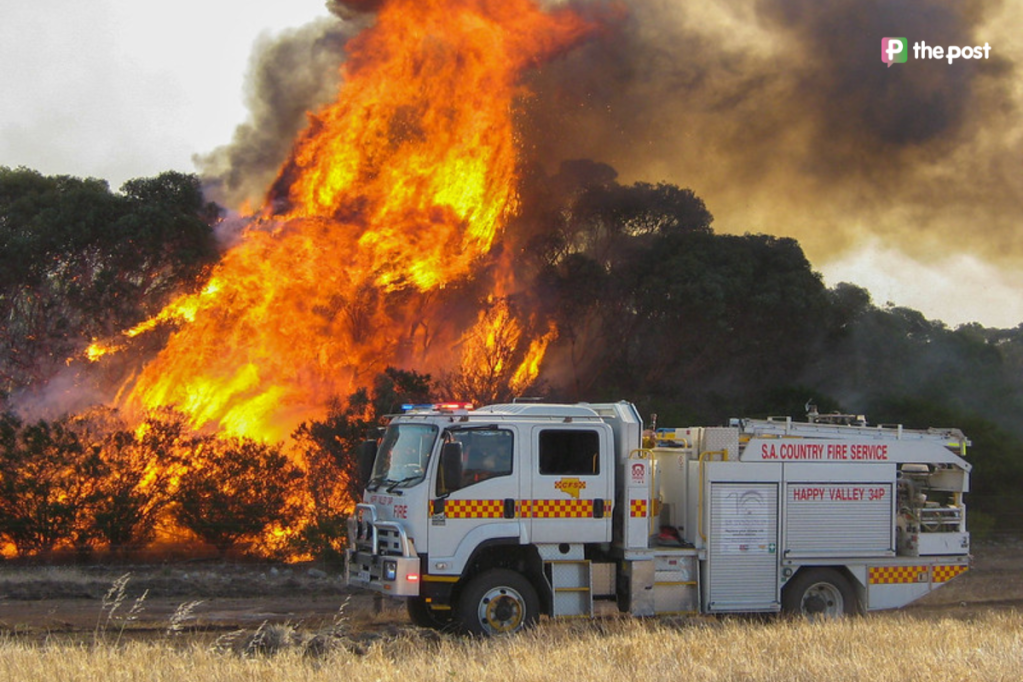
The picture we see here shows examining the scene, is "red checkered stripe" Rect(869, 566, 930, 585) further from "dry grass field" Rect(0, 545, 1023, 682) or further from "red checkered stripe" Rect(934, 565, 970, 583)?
"dry grass field" Rect(0, 545, 1023, 682)

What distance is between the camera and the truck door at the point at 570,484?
1505 centimetres

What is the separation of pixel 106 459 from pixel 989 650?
19.5 meters

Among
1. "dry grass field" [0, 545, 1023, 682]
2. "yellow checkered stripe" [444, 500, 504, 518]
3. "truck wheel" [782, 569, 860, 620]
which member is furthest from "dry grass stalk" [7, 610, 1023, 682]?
"truck wheel" [782, 569, 860, 620]

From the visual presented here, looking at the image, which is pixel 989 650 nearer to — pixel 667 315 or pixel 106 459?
pixel 106 459

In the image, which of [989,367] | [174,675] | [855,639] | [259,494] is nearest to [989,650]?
[855,639]

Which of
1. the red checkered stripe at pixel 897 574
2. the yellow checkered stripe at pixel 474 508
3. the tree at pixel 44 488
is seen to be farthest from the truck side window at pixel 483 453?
the tree at pixel 44 488

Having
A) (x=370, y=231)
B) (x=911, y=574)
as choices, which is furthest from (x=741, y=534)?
(x=370, y=231)

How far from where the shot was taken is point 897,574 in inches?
659

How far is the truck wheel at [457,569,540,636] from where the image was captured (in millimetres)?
14633

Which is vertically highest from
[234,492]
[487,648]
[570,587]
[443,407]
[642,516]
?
[443,407]

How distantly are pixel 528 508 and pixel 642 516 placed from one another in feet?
5.21

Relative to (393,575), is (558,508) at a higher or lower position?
higher

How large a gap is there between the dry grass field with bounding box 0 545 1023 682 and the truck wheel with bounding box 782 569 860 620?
526 mm

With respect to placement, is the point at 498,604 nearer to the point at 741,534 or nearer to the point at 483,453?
the point at 483,453
